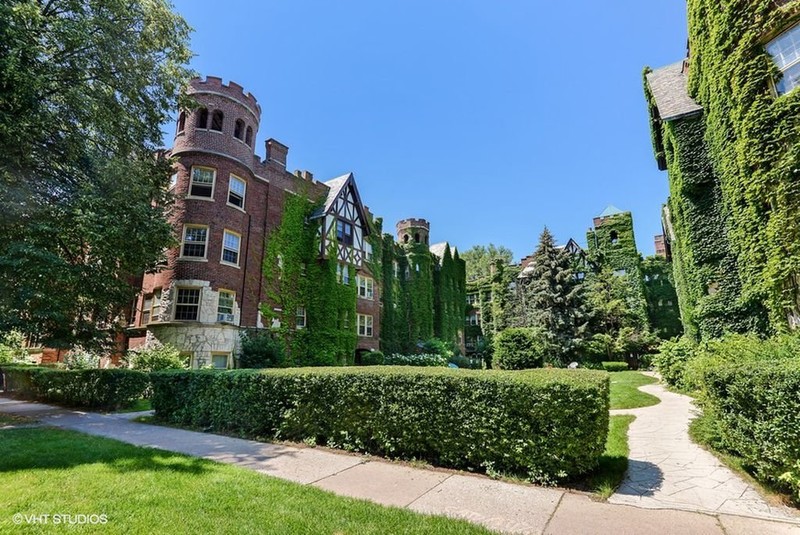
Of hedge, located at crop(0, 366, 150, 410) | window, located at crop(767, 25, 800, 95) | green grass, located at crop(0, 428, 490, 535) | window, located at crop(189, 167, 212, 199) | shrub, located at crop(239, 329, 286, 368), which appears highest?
window, located at crop(189, 167, 212, 199)

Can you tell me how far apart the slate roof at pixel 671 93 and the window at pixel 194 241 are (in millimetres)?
20071

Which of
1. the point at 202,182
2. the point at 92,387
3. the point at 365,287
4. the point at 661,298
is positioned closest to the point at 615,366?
the point at 661,298

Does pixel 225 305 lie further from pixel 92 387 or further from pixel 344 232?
pixel 344 232

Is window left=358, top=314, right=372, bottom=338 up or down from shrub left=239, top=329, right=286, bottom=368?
up

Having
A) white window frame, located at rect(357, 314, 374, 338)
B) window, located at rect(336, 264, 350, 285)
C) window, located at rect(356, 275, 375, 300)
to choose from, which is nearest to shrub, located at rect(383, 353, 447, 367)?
white window frame, located at rect(357, 314, 374, 338)

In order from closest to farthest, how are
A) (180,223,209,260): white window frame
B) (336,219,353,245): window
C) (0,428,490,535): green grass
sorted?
1. (0,428,490,535): green grass
2. (180,223,209,260): white window frame
3. (336,219,353,245): window

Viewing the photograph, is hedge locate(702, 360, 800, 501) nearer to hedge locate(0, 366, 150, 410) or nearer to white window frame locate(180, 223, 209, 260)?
hedge locate(0, 366, 150, 410)

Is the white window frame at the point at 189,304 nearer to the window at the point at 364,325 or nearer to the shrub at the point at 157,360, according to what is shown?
the shrub at the point at 157,360

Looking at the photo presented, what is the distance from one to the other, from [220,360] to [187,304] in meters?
3.05

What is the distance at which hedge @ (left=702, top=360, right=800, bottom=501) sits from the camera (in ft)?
14.1

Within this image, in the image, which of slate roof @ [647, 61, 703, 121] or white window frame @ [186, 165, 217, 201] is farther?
white window frame @ [186, 165, 217, 201]

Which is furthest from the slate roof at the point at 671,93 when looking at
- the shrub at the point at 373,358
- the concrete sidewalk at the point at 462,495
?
the shrub at the point at 373,358

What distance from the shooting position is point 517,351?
2358 cm

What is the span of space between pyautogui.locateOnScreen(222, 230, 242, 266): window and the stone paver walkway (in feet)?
60.1
